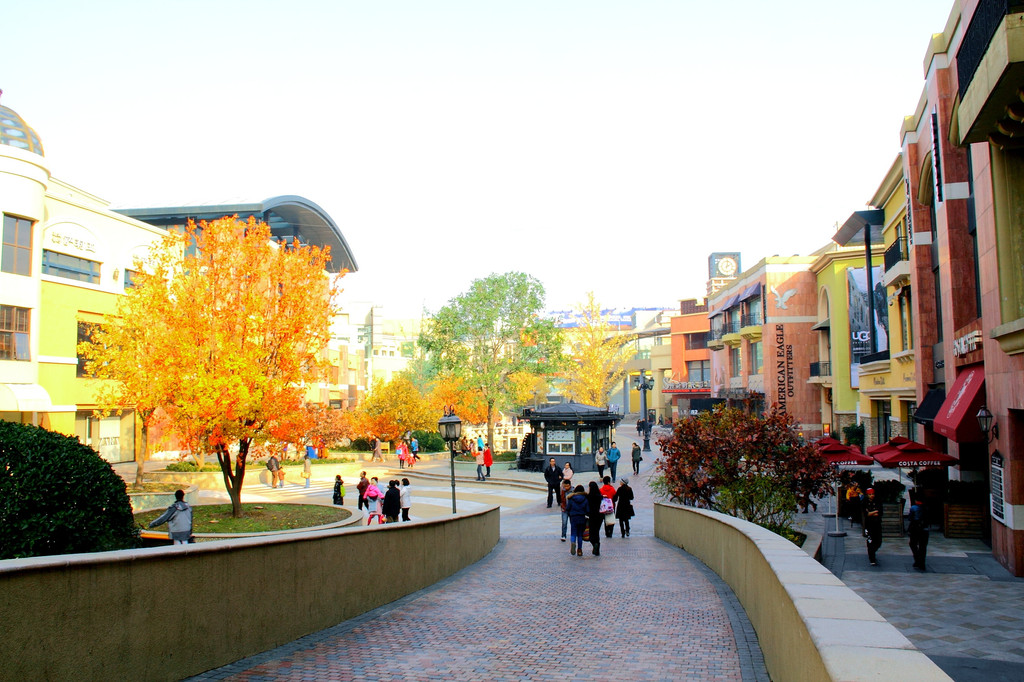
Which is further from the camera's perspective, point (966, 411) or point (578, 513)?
point (966, 411)

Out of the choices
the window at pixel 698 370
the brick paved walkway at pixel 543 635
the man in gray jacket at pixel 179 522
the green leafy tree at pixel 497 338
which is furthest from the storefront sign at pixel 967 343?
the window at pixel 698 370

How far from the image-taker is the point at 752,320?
51.1m

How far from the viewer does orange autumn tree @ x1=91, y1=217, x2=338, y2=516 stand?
17766mm

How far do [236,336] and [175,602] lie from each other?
535 inches

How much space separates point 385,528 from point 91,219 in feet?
104

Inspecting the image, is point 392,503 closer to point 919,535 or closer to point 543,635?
point 543,635

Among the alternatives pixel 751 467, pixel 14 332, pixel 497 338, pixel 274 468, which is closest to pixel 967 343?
pixel 751 467

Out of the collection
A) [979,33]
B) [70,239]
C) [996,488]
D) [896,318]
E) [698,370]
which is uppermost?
[70,239]

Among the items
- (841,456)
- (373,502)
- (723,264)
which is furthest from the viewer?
(723,264)

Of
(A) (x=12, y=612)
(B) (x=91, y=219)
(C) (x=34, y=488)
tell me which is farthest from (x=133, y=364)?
(A) (x=12, y=612)

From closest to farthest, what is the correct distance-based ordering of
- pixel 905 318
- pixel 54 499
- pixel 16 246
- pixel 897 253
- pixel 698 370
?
pixel 54 499, pixel 897 253, pixel 905 318, pixel 16 246, pixel 698 370

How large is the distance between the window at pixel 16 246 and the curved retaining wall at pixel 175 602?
2791 cm

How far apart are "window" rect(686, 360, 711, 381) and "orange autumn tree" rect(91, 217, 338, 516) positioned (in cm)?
6394

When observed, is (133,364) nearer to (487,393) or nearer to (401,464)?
(401,464)
